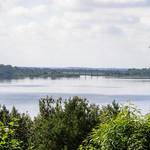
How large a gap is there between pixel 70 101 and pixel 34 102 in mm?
107350

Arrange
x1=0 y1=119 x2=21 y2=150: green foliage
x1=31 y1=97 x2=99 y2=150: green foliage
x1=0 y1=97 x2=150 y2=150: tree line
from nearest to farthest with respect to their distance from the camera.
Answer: x1=0 y1=119 x2=21 y2=150: green foliage, x1=0 y1=97 x2=150 y2=150: tree line, x1=31 y1=97 x2=99 y2=150: green foliage

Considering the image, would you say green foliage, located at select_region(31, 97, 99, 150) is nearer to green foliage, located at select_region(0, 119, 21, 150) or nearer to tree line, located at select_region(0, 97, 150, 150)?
tree line, located at select_region(0, 97, 150, 150)

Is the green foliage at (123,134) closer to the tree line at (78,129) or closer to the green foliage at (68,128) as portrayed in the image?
the tree line at (78,129)

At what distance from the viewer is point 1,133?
741cm

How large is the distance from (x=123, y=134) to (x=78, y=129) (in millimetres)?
27243

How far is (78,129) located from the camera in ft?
117

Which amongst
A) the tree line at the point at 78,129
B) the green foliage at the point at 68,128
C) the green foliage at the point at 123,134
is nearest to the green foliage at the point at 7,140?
the tree line at the point at 78,129

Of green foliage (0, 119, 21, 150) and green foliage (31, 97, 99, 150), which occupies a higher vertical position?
green foliage (0, 119, 21, 150)

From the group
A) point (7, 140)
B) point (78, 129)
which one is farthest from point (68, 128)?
point (7, 140)

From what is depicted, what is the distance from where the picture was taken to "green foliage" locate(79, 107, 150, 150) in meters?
8.50

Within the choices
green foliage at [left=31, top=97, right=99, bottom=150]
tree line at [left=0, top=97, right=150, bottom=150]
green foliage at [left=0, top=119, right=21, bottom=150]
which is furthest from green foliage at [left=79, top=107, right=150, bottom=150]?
green foliage at [left=31, top=97, right=99, bottom=150]

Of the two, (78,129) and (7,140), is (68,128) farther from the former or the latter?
(7,140)

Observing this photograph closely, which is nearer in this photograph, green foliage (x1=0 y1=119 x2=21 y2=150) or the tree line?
green foliage (x1=0 y1=119 x2=21 y2=150)

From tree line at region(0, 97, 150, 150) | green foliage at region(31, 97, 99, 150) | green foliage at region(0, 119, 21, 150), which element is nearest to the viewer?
green foliage at region(0, 119, 21, 150)
